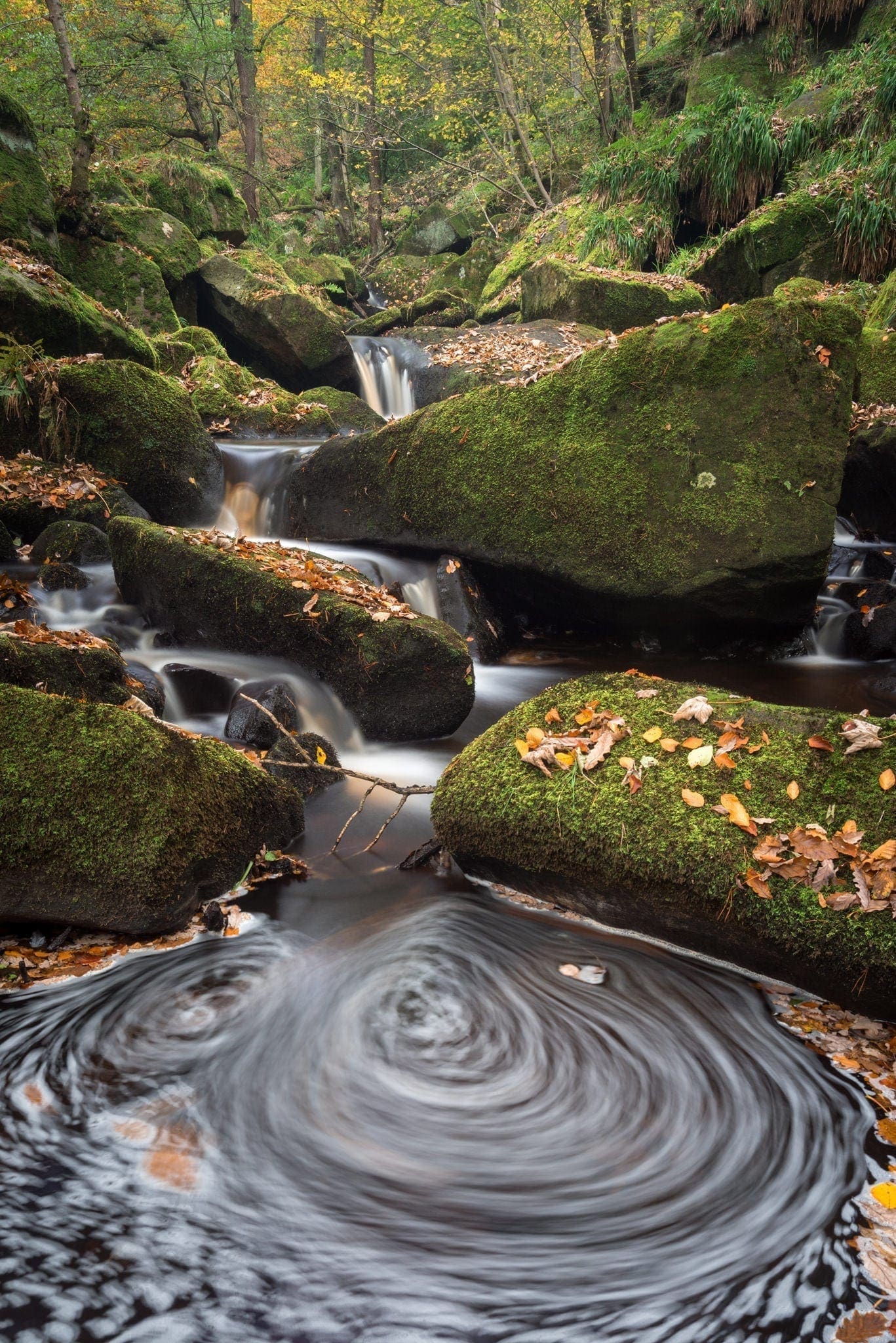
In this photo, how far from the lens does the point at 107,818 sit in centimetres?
335

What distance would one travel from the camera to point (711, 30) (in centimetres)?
1766

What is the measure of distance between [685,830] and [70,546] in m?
5.99

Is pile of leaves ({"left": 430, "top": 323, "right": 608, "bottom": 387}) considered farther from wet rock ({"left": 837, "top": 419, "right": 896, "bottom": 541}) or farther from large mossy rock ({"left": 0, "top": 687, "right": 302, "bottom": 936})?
large mossy rock ({"left": 0, "top": 687, "right": 302, "bottom": 936})

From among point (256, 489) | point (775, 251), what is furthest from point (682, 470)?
point (775, 251)

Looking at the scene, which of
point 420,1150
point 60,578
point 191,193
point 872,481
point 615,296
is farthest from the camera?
point 191,193

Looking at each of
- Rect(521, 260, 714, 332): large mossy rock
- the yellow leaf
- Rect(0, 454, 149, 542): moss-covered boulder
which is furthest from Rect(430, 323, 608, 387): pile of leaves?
the yellow leaf

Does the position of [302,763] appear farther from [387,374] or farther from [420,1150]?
[387,374]

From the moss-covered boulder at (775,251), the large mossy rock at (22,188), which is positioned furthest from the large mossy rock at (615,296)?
the large mossy rock at (22,188)

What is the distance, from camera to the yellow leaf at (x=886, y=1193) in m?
2.17

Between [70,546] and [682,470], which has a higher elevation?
[682,470]

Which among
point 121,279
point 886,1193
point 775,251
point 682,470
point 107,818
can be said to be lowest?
point 886,1193

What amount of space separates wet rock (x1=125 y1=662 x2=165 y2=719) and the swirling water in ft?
6.92

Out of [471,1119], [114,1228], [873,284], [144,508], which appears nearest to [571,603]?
[144,508]

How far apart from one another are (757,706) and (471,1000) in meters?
1.69
